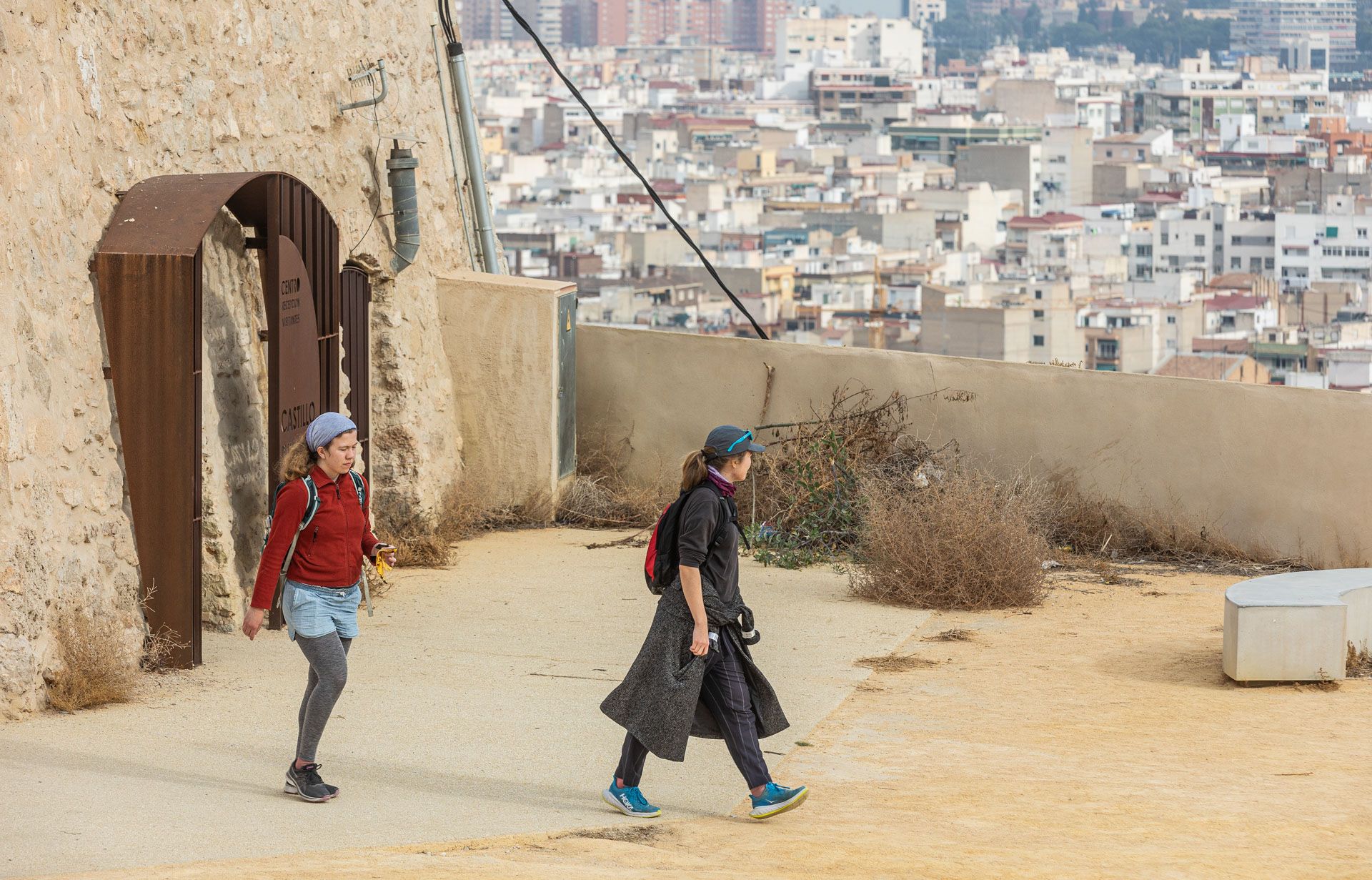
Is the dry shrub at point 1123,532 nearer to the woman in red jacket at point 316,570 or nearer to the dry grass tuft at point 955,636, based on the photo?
the dry grass tuft at point 955,636

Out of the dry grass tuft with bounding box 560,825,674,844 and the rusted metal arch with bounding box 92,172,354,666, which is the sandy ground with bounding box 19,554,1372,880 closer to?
the dry grass tuft with bounding box 560,825,674,844

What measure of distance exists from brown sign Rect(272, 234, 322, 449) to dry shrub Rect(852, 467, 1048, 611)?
3.30 metres

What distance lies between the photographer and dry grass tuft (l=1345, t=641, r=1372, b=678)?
852 cm

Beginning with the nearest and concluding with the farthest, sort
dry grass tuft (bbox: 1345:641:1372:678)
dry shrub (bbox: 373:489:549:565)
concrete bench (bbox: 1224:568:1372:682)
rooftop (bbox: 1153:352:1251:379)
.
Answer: concrete bench (bbox: 1224:568:1372:682)
dry grass tuft (bbox: 1345:641:1372:678)
dry shrub (bbox: 373:489:549:565)
rooftop (bbox: 1153:352:1251:379)

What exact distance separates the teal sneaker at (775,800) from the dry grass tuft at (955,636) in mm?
3336

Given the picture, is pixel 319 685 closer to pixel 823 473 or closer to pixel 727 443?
pixel 727 443

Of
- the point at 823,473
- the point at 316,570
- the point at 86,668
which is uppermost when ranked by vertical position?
the point at 316,570

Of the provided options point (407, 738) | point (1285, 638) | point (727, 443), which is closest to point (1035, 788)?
point (727, 443)

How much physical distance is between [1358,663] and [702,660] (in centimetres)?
419

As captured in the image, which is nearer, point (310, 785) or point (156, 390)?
point (310, 785)

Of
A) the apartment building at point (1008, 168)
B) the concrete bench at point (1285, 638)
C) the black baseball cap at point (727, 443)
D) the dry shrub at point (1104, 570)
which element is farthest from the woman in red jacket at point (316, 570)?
the apartment building at point (1008, 168)

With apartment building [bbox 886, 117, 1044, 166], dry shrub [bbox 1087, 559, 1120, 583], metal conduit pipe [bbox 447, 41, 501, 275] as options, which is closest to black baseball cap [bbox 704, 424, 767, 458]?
dry shrub [bbox 1087, 559, 1120, 583]

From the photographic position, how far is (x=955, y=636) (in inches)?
366

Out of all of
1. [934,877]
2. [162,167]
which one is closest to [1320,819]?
[934,877]
